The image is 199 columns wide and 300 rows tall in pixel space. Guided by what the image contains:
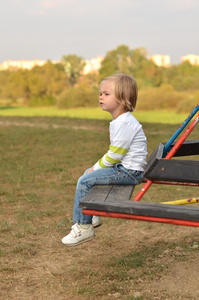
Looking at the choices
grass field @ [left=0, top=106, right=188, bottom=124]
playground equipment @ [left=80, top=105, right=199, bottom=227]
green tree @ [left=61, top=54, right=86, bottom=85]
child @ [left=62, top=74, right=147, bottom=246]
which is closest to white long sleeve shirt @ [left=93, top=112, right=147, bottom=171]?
child @ [left=62, top=74, right=147, bottom=246]

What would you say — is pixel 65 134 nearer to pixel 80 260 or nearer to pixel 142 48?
pixel 80 260

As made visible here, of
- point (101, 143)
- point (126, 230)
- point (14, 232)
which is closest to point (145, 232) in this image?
point (126, 230)

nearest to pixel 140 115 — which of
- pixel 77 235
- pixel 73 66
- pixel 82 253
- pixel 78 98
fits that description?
pixel 78 98

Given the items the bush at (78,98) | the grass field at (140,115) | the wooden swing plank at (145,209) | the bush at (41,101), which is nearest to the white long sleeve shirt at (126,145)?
the wooden swing plank at (145,209)

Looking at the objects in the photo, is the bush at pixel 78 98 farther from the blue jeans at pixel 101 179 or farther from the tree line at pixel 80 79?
A: the blue jeans at pixel 101 179

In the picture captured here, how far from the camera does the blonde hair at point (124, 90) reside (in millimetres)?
3058

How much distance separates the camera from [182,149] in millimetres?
3592

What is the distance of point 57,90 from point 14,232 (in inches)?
1206

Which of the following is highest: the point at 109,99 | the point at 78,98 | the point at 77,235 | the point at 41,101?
the point at 109,99

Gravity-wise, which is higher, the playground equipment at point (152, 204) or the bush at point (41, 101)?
the playground equipment at point (152, 204)

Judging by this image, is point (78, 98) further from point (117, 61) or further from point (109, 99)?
point (109, 99)

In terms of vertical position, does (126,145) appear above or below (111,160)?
above

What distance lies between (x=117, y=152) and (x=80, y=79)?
35.8 m

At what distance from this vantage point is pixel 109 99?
3102 mm
